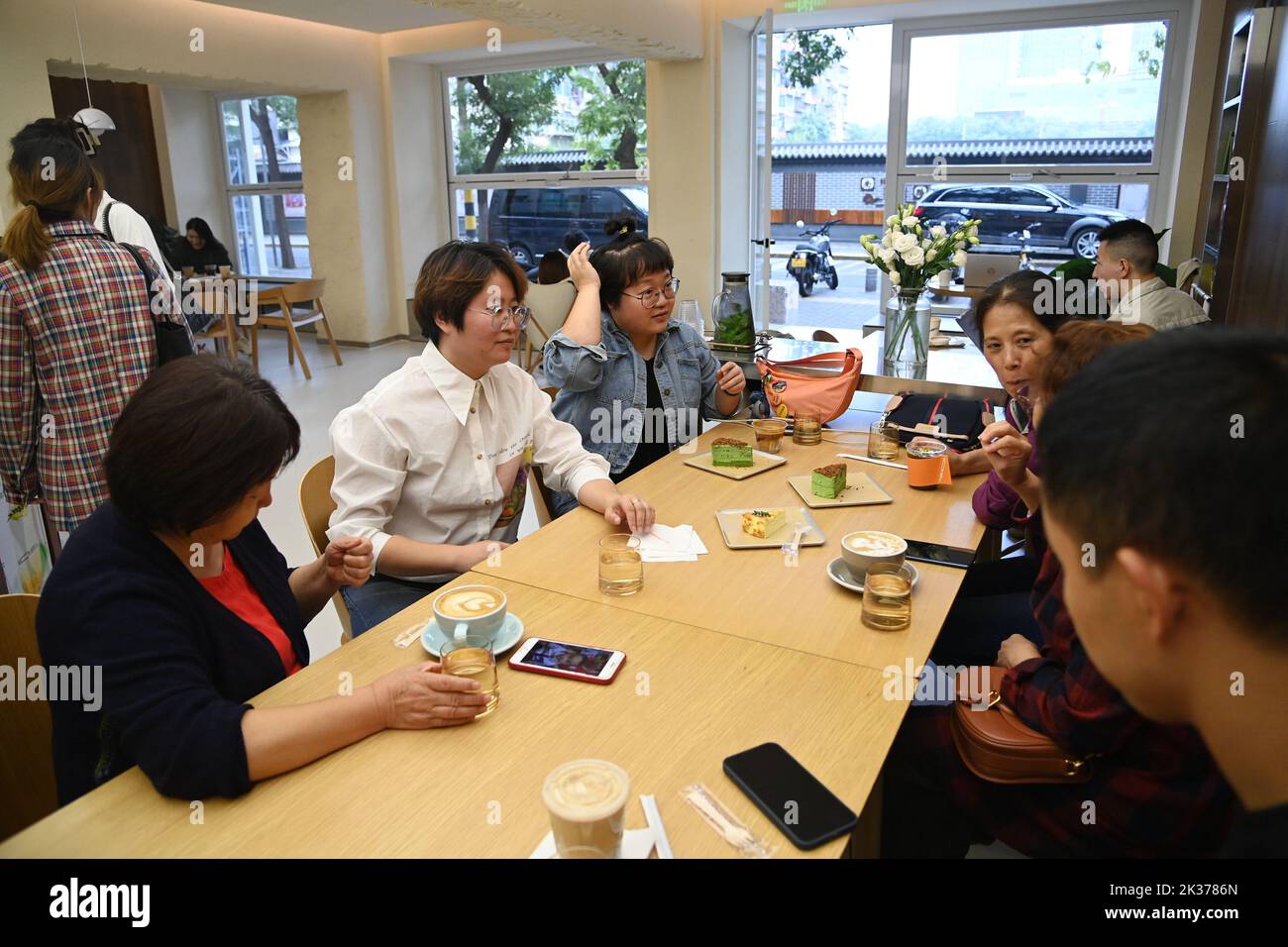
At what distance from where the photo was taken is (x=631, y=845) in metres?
1.02

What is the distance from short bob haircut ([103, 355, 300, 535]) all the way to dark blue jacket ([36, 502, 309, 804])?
0.07m

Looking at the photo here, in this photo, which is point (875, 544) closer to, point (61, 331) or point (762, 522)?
point (762, 522)

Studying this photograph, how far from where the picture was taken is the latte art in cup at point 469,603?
4.84 ft

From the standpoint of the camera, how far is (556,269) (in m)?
6.56

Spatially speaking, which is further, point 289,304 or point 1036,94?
point 289,304

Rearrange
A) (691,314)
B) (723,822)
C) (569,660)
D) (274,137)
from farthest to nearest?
(274,137) → (691,314) → (569,660) → (723,822)

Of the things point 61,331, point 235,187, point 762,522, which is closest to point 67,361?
point 61,331

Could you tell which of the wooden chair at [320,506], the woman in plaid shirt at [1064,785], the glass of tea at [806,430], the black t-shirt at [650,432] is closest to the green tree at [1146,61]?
the glass of tea at [806,430]

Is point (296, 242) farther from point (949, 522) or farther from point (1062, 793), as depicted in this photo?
point (1062, 793)

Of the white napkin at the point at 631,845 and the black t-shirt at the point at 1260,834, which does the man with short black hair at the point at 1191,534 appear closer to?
the black t-shirt at the point at 1260,834

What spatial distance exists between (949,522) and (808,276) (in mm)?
6508

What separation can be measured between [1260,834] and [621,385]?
2253 millimetres

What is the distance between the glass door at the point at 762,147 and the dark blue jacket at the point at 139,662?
505 cm

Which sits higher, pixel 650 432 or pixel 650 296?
pixel 650 296
